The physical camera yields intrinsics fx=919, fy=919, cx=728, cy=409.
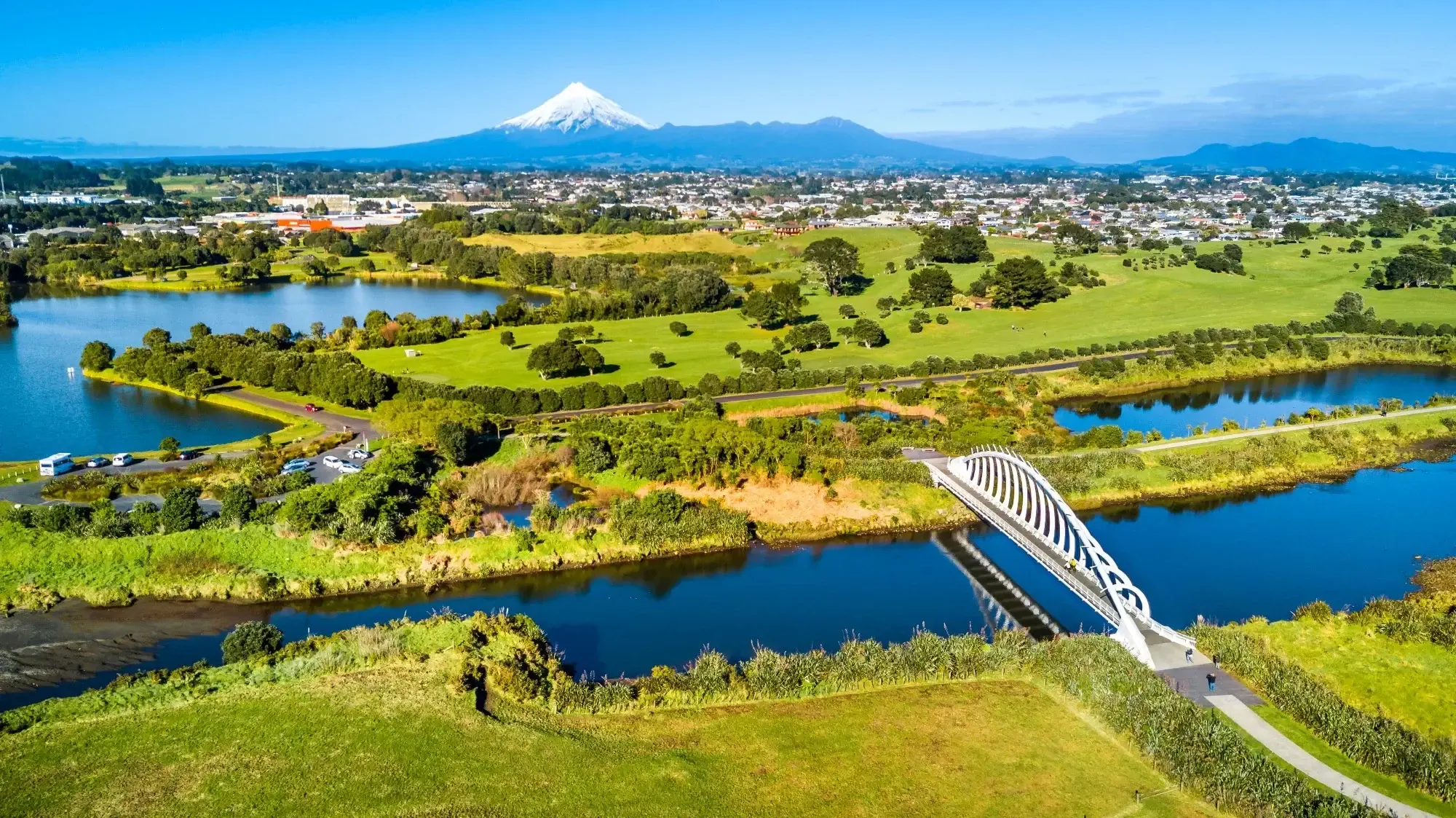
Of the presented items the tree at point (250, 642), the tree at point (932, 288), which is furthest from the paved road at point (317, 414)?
the tree at point (932, 288)

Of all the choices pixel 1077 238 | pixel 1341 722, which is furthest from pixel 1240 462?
pixel 1077 238

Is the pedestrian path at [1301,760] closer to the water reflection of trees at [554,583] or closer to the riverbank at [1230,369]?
the water reflection of trees at [554,583]

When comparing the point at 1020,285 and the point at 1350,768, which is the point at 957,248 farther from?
the point at 1350,768

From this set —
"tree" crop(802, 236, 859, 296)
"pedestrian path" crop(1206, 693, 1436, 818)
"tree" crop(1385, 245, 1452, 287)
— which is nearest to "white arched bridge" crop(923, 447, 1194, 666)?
"pedestrian path" crop(1206, 693, 1436, 818)

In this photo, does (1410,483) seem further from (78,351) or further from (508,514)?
(78,351)

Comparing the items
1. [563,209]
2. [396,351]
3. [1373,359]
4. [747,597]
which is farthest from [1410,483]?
[563,209]
